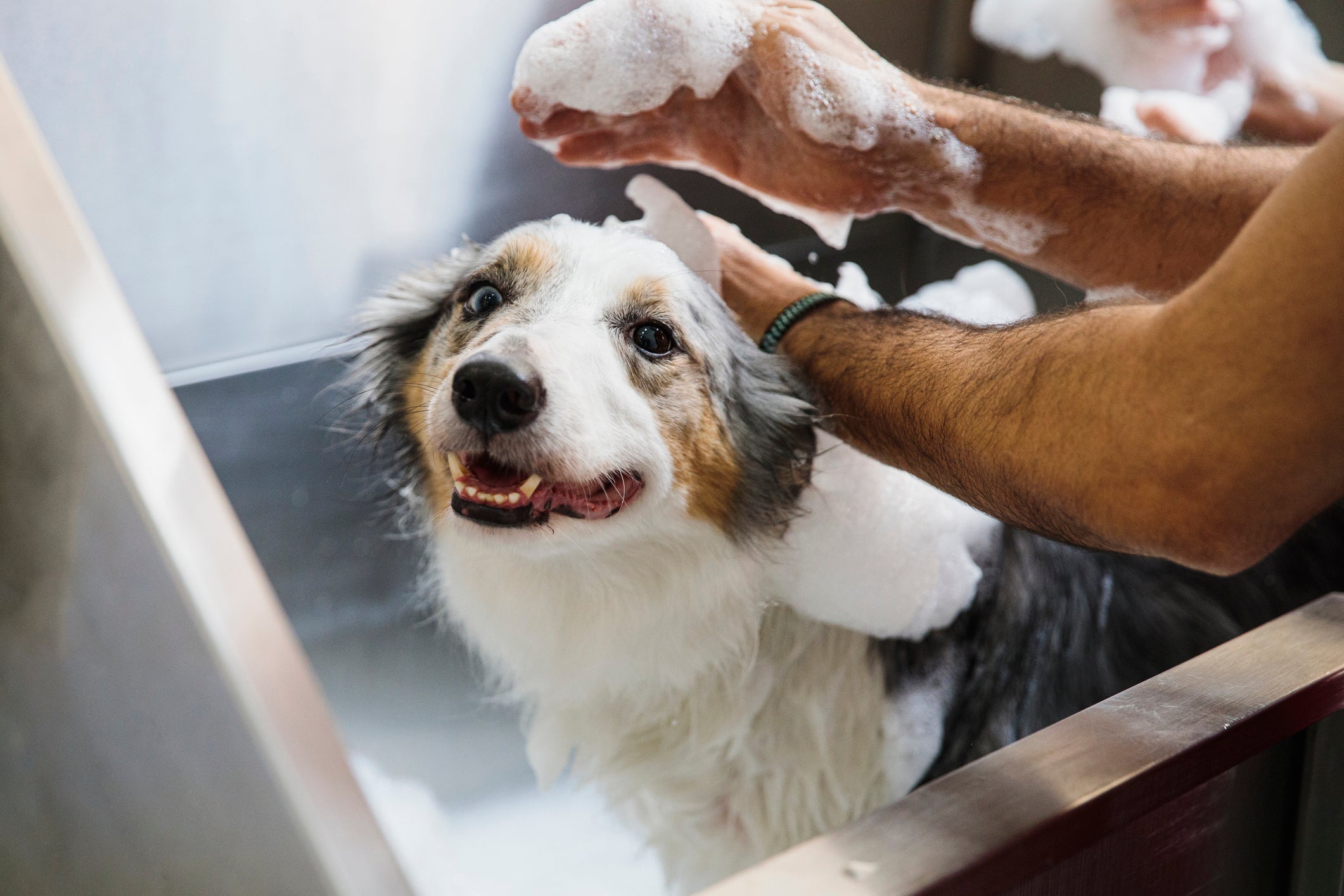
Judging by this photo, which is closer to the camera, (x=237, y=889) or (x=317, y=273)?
(x=237, y=889)

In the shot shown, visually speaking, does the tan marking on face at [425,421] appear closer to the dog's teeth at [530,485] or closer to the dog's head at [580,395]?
the dog's head at [580,395]

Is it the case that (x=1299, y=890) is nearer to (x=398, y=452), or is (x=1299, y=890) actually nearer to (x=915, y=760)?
(x=915, y=760)

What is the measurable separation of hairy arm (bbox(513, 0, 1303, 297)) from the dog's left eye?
0.20 metres

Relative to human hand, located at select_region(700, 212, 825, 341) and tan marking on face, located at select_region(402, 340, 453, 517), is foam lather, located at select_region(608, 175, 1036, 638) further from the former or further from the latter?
tan marking on face, located at select_region(402, 340, 453, 517)

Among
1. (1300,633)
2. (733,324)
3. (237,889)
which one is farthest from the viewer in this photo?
(733,324)

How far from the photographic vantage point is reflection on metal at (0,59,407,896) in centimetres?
40

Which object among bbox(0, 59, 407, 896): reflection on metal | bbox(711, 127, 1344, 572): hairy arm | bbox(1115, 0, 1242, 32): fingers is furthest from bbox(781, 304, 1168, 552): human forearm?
bbox(1115, 0, 1242, 32): fingers

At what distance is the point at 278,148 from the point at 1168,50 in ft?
4.04

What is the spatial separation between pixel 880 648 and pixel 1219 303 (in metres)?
0.56

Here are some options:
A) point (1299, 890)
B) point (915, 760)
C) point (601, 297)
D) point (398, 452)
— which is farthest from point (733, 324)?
point (1299, 890)

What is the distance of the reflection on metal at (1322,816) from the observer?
30.4 inches

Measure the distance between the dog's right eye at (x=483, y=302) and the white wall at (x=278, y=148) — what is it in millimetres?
105

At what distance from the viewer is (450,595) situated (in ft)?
3.54

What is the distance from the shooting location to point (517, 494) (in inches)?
33.2
